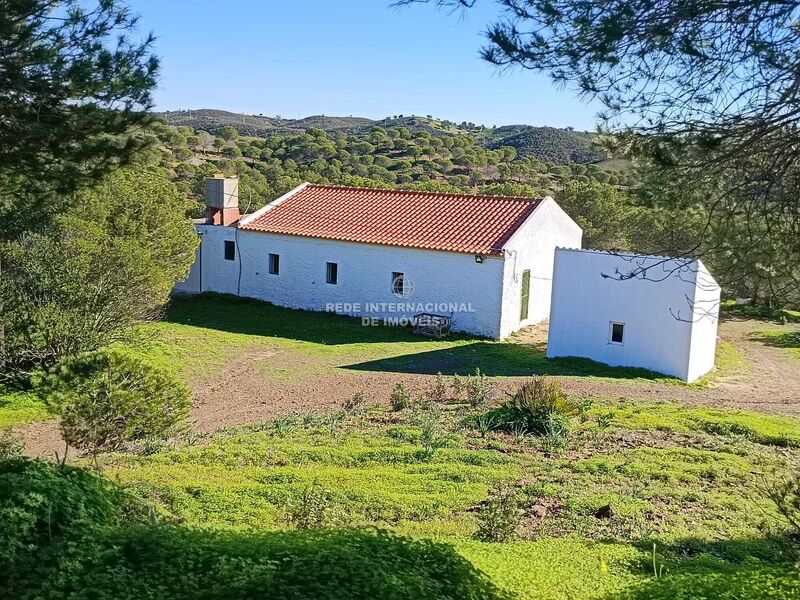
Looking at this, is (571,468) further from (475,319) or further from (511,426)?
(475,319)

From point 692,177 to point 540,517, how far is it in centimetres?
359

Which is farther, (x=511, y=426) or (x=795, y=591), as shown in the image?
(x=511, y=426)

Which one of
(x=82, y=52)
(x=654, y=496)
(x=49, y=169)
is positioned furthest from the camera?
(x=654, y=496)

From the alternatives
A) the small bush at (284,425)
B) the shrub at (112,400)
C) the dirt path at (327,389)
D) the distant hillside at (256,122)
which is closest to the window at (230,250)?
the dirt path at (327,389)

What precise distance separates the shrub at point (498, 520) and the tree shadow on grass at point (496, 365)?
1028 centimetres

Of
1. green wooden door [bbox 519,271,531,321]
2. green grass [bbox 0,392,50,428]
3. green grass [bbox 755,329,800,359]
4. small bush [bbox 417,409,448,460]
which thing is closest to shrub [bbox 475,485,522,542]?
small bush [bbox 417,409,448,460]

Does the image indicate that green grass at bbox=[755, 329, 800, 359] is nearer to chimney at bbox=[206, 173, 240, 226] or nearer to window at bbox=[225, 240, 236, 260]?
window at bbox=[225, 240, 236, 260]

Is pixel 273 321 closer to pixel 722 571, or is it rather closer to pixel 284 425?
pixel 284 425

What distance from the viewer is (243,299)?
26859 mm

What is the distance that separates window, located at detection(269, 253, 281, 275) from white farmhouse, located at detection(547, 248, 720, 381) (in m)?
10.2

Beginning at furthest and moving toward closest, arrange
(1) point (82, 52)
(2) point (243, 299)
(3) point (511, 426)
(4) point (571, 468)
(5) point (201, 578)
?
(2) point (243, 299) → (3) point (511, 426) → (4) point (571, 468) → (1) point (82, 52) → (5) point (201, 578)

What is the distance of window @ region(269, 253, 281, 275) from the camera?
86.2ft

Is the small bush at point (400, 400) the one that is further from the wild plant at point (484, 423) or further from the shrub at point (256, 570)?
the shrub at point (256, 570)

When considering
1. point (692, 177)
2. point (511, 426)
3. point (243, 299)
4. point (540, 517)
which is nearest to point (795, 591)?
point (540, 517)
